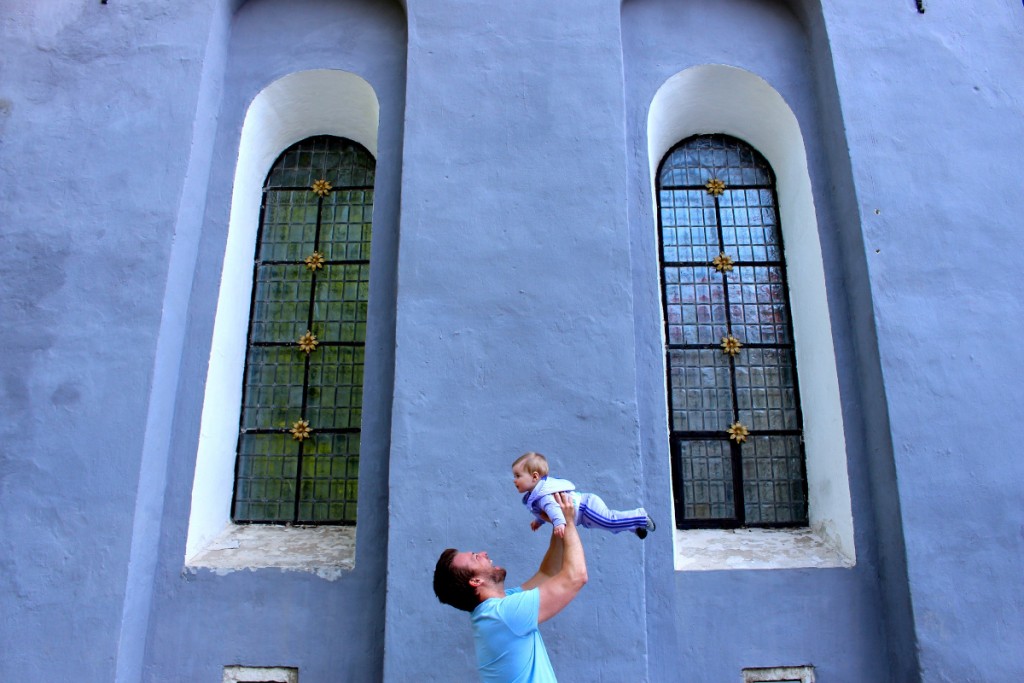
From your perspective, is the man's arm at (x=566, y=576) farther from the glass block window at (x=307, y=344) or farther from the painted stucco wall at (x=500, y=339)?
the glass block window at (x=307, y=344)

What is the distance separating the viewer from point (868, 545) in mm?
4504

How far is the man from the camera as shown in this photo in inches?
115

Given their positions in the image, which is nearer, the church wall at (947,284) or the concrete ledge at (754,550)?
the church wall at (947,284)

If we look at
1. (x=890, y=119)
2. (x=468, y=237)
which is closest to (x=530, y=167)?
(x=468, y=237)

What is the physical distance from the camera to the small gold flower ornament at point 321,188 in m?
5.68

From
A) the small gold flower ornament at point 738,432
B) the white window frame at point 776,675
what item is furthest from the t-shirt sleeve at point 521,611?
the small gold flower ornament at point 738,432

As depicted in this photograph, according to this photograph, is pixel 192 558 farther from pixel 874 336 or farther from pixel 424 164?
pixel 874 336

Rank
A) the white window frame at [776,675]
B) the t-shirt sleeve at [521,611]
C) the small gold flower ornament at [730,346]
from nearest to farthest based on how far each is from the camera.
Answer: the t-shirt sleeve at [521,611]
the white window frame at [776,675]
the small gold flower ornament at [730,346]

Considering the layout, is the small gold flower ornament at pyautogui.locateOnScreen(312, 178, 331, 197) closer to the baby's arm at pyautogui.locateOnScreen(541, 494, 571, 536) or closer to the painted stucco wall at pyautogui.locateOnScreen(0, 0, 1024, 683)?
the painted stucco wall at pyautogui.locateOnScreen(0, 0, 1024, 683)

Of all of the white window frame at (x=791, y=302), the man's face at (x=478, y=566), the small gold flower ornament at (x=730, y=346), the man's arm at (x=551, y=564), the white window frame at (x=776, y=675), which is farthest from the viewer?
the small gold flower ornament at (x=730, y=346)

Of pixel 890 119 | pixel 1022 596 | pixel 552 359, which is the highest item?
pixel 890 119

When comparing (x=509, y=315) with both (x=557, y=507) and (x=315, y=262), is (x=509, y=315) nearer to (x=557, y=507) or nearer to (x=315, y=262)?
(x=315, y=262)

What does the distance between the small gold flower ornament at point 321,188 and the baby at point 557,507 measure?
125 inches

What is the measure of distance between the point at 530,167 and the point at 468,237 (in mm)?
573
